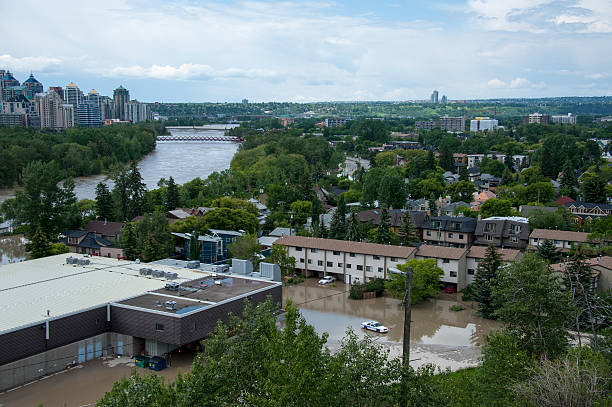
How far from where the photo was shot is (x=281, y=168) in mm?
40594

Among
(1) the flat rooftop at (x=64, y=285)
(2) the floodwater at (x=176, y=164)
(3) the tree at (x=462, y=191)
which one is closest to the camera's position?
(1) the flat rooftop at (x=64, y=285)

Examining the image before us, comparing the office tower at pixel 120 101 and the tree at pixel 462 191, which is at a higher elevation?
the office tower at pixel 120 101

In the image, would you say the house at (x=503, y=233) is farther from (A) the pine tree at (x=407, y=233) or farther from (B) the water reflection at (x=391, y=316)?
(B) the water reflection at (x=391, y=316)

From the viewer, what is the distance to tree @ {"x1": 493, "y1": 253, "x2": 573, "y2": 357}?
9.35 meters

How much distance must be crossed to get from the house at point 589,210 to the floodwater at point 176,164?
945 inches

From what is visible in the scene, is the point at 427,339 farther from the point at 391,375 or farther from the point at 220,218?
the point at 220,218

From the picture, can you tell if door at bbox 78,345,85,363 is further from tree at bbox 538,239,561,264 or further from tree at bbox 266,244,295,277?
tree at bbox 538,239,561,264

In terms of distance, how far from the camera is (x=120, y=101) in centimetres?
12062

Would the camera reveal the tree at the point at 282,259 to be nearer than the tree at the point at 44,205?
Yes

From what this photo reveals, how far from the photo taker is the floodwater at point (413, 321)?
12805 millimetres

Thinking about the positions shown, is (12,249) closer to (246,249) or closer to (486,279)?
(246,249)

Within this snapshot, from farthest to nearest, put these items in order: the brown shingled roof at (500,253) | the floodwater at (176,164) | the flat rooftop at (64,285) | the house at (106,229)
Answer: the floodwater at (176,164) < the house at (106,229) < the brown shingled roof at (500,253) < the flat rooftop at (64,285)

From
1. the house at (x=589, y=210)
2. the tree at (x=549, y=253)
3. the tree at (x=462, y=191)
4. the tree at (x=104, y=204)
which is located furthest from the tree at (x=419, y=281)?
the tree at (x=462, y=191)

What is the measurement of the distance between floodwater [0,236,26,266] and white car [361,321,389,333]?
1313 cm
